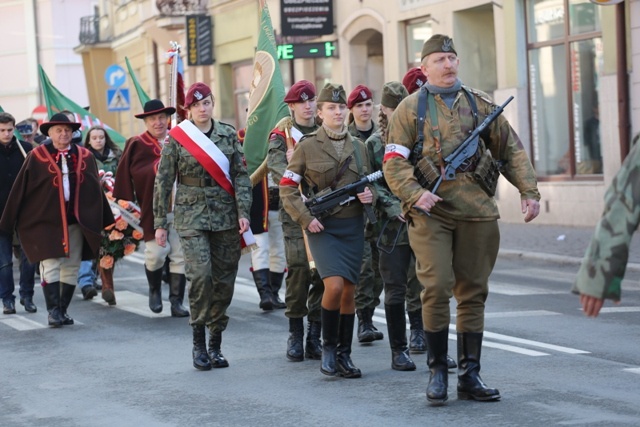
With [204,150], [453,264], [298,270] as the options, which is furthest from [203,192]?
[453,264]

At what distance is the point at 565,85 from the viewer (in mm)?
21797

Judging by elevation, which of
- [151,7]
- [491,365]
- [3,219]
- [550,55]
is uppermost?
[151,7]

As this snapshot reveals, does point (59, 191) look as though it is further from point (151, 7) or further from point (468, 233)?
point (151, 7)

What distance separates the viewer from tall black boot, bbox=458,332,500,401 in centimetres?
749

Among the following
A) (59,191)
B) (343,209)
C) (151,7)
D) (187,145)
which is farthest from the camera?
(151,7)

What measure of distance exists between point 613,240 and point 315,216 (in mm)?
3593

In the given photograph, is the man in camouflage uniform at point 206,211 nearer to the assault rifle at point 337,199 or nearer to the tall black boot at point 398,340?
the assault rifle at point 337,199

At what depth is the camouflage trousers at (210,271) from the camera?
30.3 feet

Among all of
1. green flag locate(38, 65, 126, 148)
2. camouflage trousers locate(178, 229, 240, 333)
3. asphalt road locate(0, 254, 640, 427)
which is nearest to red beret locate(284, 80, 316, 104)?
camouflage trousers locate(178, 229, 240, 333)

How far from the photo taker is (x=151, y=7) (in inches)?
1550

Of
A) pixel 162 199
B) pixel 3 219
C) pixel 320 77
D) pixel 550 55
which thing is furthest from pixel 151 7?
pixel 162 199

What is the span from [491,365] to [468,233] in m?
1.47

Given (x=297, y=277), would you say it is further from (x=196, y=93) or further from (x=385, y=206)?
(x=196, y=93)

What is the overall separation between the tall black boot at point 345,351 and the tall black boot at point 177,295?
12.6 ft
